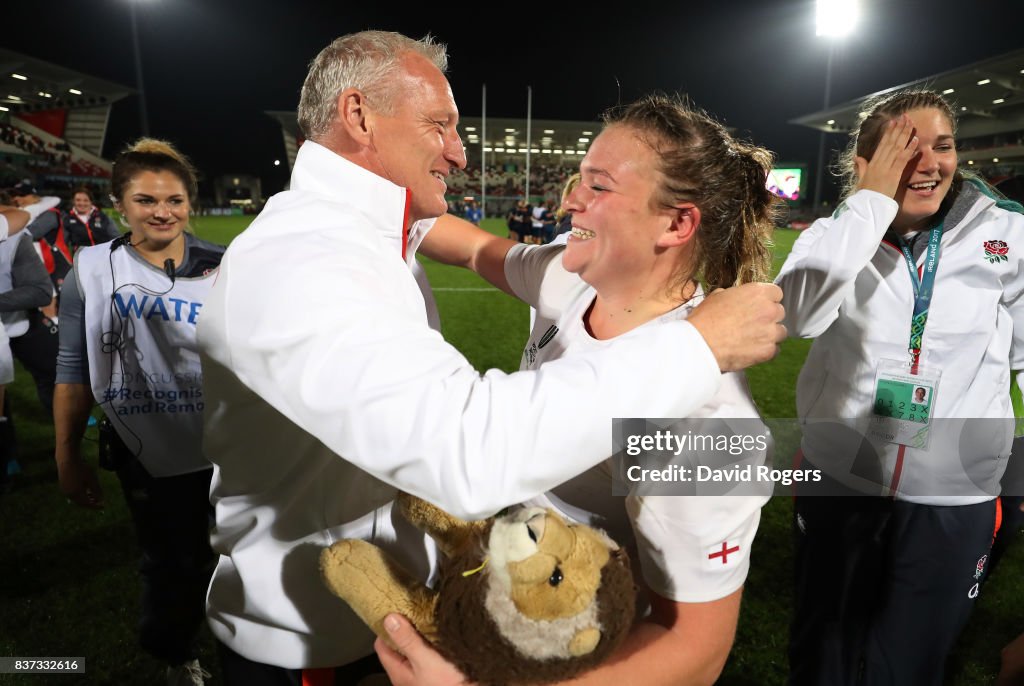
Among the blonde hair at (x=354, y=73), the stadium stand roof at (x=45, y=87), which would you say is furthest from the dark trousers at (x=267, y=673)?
the stadium stand roof at (x=45, y=87)

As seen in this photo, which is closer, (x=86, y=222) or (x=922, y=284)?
(x=922, y=284)

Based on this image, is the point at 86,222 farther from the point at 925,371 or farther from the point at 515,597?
the point at 925,371

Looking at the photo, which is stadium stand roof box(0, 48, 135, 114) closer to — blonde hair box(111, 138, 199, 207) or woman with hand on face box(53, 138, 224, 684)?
blonde hair box(111, 138, 199, 207)

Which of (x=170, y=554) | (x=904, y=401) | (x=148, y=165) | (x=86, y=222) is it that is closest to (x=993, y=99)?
(x=904, y=401)

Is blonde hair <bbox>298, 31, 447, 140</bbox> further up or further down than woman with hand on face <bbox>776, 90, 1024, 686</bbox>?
further up

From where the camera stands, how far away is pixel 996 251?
6.46 ft

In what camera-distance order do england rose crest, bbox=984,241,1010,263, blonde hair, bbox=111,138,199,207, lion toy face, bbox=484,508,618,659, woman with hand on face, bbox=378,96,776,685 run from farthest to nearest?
1. blonde hair, bbox=111,138,199,207
2. england rose crest, bbox=984,241,1010,263
3. woman with hand on face, bbox=378,96,776,685
4. lion toy face, bbox=484,508,618,659

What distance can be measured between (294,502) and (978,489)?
220 cm

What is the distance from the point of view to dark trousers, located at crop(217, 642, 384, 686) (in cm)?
126

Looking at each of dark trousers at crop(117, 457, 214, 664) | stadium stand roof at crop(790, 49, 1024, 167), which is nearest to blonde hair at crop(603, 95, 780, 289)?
dark trousers at crop(117, 457, 214, 664)

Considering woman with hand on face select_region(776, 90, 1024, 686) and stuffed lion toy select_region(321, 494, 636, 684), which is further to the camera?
woman with hand on face select_region(776, 90, 1024, 686)

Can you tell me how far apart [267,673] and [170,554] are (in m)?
1.53

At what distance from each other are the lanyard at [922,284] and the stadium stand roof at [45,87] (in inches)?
1726

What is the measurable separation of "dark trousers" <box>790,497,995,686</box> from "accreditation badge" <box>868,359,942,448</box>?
0.85 ft
